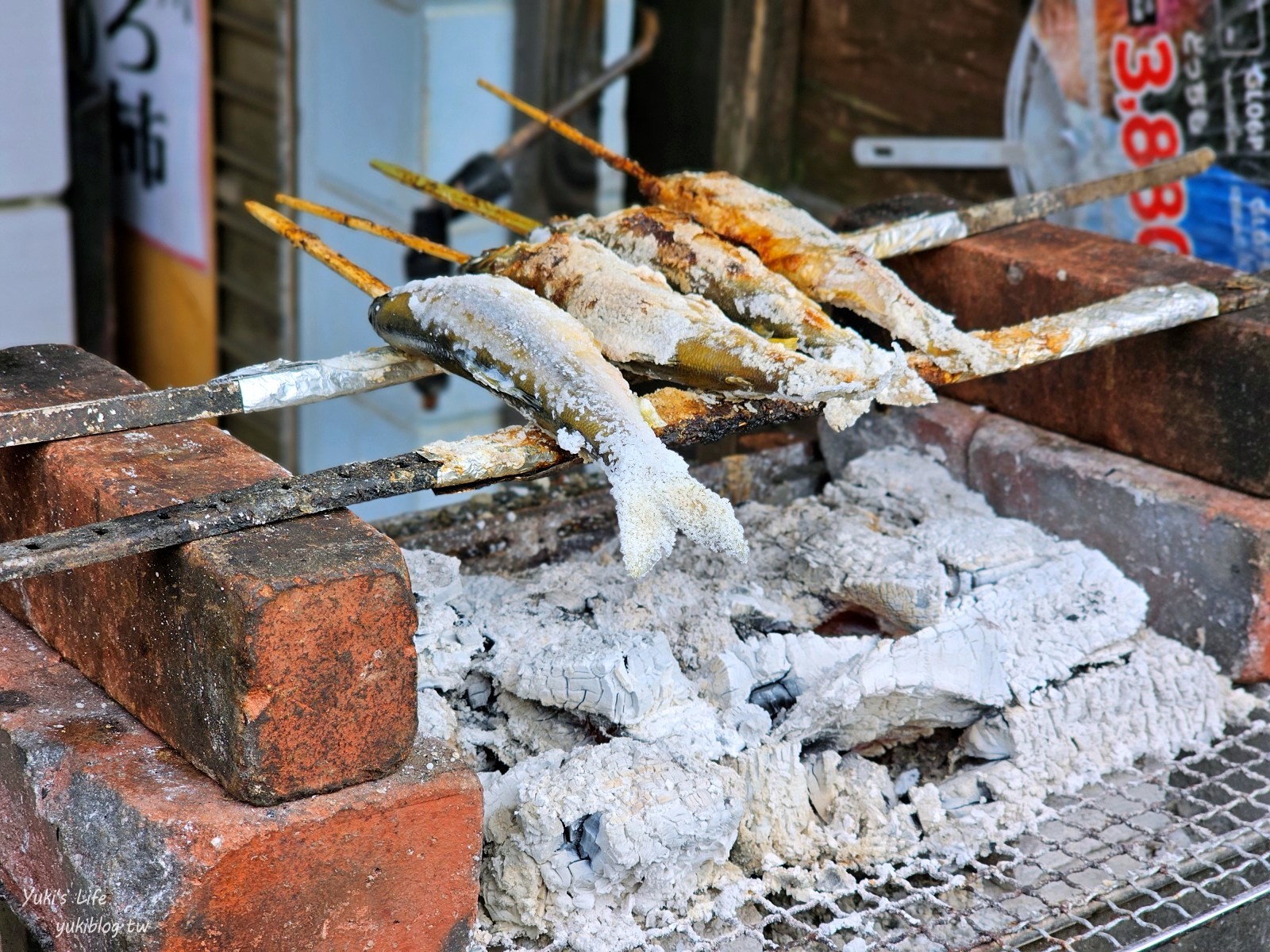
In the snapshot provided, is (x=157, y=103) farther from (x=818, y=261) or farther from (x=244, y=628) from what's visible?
(x=244, y=628)

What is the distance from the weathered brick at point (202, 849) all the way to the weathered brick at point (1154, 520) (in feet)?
5.57

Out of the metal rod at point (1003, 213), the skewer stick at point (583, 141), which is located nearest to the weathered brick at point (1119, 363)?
the metal rod at point (1003, 213)

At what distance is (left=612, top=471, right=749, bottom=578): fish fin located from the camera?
205cm

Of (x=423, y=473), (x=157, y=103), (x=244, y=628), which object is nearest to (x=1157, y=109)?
(x=423, y=473)

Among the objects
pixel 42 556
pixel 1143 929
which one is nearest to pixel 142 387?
pixel 42 556

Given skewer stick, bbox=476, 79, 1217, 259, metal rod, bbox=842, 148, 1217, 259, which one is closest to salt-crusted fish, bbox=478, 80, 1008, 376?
skewer stick, bbox=476, 79, 1217, 259

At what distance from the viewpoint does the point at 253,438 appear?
22.9ft

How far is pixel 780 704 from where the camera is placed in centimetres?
263

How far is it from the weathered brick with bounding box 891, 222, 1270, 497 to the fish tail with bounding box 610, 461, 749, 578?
4.75 feet

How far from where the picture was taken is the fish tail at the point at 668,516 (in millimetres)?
2047

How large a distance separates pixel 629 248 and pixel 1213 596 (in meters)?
1.43

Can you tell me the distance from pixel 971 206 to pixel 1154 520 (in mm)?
945

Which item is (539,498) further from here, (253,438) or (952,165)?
(253,438)

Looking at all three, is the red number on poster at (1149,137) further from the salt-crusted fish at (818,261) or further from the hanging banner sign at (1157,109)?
the salt-crusted fish at (818,261)
